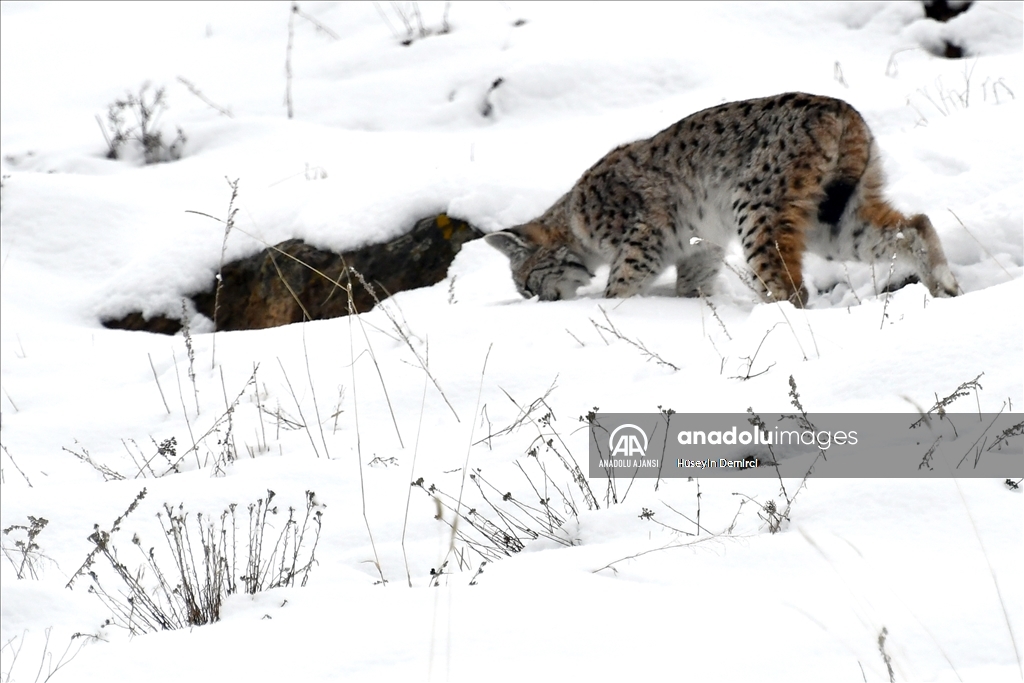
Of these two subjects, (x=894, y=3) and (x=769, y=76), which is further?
(x=894, y=3)

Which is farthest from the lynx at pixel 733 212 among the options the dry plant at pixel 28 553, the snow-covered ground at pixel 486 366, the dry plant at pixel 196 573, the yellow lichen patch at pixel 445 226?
the dry plant at pixel 28 553

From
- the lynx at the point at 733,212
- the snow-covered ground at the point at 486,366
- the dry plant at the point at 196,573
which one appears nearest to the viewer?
the snow-covered ground at the point at 486,366

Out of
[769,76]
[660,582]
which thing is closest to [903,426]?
[660,582]

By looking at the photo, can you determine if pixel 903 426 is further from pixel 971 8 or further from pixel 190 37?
pixel 190 37

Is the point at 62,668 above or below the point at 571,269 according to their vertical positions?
above

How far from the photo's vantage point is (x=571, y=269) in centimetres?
652

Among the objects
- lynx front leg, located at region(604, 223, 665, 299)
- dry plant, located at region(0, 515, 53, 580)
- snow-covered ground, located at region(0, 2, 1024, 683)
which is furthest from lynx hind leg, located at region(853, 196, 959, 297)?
dry plant, located at region(0, 515, 53, 580)

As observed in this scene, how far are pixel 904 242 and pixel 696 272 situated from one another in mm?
1513

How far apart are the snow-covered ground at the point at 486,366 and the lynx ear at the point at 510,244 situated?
0.33 meters

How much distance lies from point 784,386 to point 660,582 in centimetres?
131

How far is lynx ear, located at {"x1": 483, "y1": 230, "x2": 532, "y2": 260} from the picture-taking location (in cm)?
637

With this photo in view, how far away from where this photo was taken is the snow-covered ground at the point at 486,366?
82.0 inches

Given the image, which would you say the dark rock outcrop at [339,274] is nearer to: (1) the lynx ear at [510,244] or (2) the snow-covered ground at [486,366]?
(2) the snow-covered ground at [486,366]

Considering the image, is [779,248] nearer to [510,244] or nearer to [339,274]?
[510,244]
